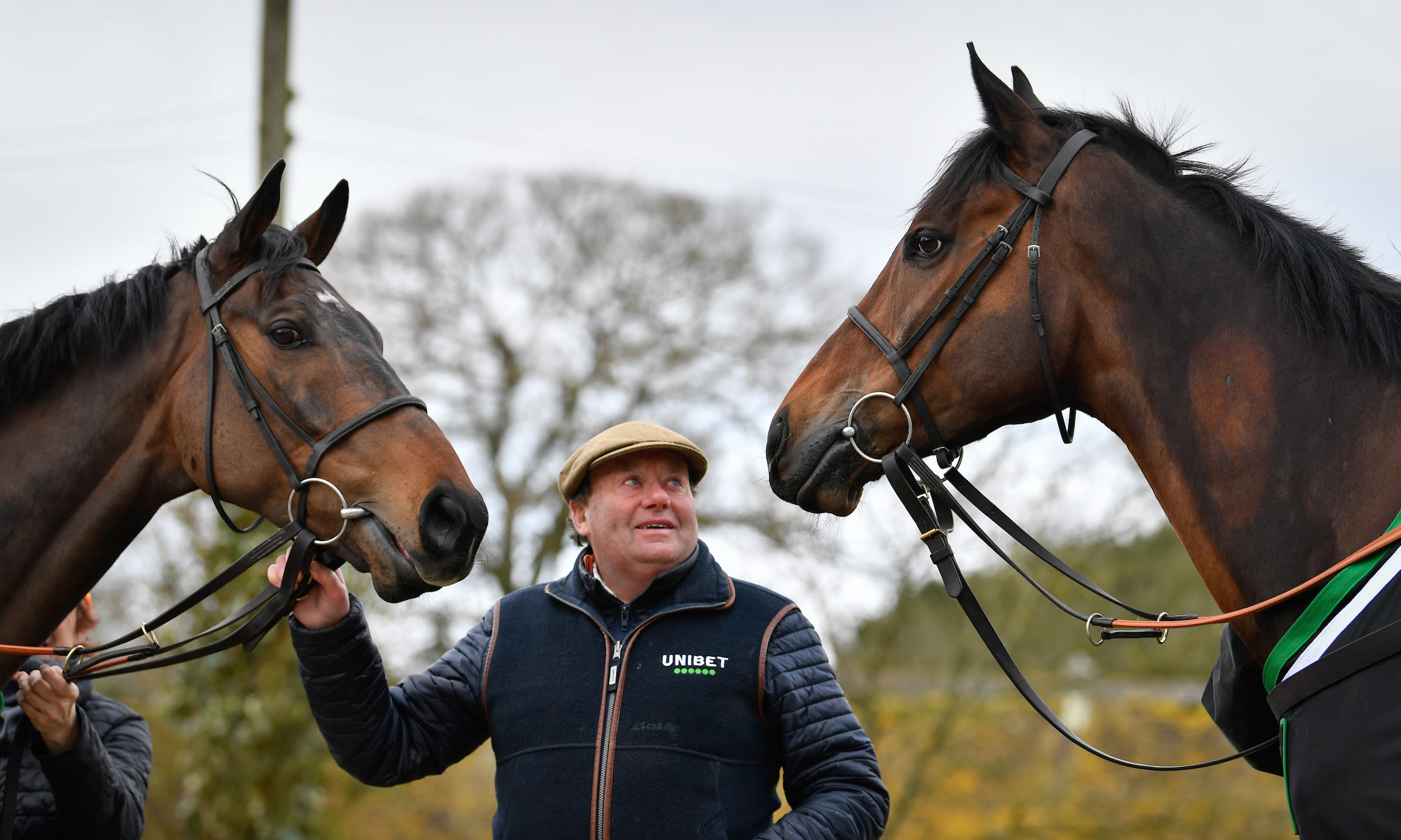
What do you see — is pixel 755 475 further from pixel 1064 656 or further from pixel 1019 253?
pixel 1064 656

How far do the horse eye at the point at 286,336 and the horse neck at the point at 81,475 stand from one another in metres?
0.22

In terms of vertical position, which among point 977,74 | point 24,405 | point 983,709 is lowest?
point 983,709

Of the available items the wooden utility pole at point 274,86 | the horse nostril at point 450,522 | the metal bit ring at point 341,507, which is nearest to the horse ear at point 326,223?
the metal bit ring at point 341,507

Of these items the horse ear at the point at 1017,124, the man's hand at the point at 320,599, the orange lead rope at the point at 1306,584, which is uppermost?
the horse ear at the point at 1017,124

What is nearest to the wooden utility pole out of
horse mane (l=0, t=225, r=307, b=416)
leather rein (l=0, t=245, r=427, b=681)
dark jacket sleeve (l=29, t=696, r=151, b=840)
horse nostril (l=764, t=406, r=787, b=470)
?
horse mane (l=0, t=225, r=307, b=416)

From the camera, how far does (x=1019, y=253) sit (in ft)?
9.04

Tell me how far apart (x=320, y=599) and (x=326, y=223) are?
1.15m

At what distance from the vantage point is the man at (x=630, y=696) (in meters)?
2.79

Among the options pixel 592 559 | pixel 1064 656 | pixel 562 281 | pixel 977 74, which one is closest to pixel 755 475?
pixel 592 559

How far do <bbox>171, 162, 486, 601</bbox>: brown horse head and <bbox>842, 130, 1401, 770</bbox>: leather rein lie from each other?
3.64ft

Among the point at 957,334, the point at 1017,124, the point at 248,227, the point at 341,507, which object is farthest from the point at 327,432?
the point at 1017,124

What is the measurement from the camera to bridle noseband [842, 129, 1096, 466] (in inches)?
107

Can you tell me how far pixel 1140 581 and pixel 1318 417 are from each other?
1094cm

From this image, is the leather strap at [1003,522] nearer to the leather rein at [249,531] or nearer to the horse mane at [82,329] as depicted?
the leather rein at [249,531]
